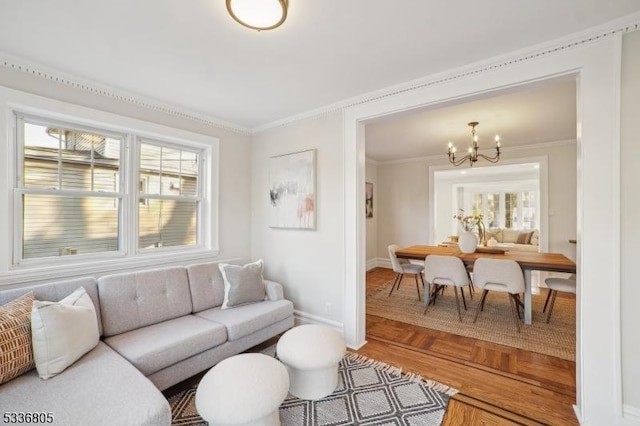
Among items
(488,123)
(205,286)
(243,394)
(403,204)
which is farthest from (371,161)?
(243,394)

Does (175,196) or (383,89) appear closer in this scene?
(383,89)

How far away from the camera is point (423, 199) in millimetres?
6023

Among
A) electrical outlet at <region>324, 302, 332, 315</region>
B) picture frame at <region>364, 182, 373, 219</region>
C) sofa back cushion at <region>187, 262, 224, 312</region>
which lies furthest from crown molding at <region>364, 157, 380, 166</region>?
sofa back cushion at <region>187, 262, 224, 312</region>

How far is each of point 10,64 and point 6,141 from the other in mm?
564

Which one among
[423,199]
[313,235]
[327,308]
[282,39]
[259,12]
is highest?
[282,39]

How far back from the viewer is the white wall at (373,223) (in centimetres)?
638

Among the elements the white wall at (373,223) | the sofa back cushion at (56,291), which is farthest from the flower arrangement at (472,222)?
the sofa back cushion at (56,291)

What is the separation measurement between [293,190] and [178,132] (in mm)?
1389

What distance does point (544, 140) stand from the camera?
4551mm

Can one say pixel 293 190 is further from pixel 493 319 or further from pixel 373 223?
pixel 373 223

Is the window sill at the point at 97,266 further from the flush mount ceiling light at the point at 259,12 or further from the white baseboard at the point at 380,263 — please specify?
the white baseboard at the point at 380,263

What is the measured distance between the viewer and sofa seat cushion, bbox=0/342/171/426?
1227 millimetres

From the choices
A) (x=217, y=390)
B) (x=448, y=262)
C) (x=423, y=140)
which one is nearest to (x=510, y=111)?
(x=423, y=140)

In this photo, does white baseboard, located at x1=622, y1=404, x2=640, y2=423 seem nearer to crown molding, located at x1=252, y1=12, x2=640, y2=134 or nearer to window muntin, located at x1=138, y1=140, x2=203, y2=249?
crown molding, located at x1=252, y1=12, x2=640, y2=134
